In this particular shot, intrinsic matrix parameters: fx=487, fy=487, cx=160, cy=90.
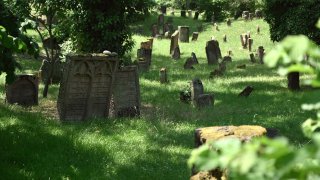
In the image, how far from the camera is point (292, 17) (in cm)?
1553

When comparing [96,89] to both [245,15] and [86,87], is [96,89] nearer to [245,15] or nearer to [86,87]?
[86,87]

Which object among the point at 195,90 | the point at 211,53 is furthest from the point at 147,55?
the point at 195,90

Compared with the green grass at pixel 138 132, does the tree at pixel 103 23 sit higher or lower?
higher

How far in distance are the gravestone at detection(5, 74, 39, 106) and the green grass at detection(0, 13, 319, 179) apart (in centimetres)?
37

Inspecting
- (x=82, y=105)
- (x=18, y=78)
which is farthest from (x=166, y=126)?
(x=18, y=78)

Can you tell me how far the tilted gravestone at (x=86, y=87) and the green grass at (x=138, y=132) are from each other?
52 cm

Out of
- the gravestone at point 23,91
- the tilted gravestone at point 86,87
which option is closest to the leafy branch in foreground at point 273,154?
the tilted gravestone at point 86,87

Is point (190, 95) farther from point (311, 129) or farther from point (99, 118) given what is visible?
point (311, 129)

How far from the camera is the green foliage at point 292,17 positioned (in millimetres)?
15250

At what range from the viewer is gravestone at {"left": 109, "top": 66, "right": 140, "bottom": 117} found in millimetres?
12219

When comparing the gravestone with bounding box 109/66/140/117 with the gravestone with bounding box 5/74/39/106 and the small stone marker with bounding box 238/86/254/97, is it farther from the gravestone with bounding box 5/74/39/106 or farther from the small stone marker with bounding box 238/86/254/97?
the small stone marker with bounding box 238/86/254/97

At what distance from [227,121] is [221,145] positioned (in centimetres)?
998

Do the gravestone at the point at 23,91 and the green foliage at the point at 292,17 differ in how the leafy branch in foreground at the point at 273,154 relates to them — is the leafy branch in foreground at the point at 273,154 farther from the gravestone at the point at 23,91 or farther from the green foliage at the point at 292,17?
the green foliage at the point at 292,17

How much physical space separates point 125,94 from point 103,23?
11.6ft
